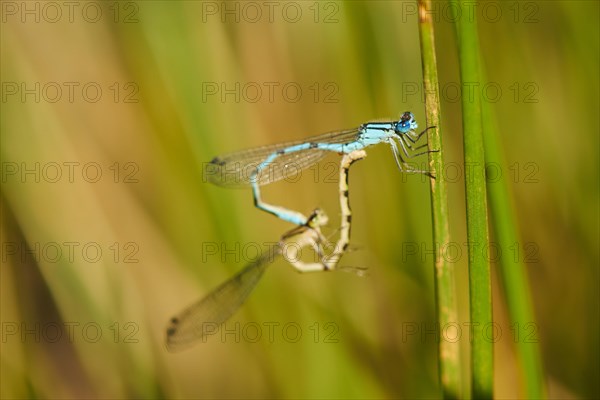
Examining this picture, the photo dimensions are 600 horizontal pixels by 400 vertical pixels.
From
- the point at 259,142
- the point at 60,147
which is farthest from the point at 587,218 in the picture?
the point at 60,147

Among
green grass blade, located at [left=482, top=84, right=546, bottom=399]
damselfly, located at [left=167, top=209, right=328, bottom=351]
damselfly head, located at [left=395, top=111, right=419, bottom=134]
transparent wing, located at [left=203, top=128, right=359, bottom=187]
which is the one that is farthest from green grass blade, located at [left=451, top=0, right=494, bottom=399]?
transparent wing, located at [left=203, top=128, right=359, bottom=187]

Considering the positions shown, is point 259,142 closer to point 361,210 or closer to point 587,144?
point 361,210

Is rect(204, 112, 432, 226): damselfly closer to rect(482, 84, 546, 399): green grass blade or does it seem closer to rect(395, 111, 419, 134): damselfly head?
rect(395, 111, 419, 134): damselfly head

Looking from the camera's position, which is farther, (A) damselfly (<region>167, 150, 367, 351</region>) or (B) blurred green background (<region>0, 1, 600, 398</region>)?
(B) blurred green background (<region>0, 1, 600, 398</region>)

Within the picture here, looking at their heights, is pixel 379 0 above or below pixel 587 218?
above

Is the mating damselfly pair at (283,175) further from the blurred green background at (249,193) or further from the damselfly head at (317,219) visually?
the blurred green background at (249,193)

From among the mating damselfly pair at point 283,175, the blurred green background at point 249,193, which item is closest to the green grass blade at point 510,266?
the mating damselfly pair at point 283,175
